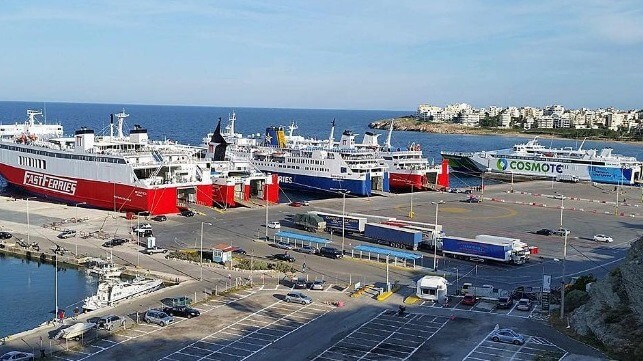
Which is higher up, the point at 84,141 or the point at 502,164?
the point at 84,141

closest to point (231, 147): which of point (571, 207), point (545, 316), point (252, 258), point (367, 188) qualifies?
point (367, 188)

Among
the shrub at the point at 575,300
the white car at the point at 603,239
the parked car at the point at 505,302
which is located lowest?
the parked car at the point at 505,302

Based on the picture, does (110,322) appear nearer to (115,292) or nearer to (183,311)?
(183,311)

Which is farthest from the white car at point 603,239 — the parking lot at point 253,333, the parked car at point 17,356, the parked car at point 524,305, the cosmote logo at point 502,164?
the cosmote logo at point 502,164

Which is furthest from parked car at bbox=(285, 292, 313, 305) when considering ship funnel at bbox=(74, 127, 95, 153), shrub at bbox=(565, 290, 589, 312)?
ship funnel at bbox=(74, 127, 95, 153)

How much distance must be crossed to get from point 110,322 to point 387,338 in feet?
39.4

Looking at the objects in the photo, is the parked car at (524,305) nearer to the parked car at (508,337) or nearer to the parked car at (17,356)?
the parked car at (508,337)

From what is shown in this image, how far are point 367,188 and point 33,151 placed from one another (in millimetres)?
38477

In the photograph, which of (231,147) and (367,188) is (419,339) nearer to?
(367,188)

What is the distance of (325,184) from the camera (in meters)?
85.9

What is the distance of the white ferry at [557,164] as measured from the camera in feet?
341

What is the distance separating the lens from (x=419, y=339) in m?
28.8

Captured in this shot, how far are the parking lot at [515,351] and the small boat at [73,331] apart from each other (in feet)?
51.1

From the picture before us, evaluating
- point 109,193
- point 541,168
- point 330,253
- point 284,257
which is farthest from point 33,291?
point 541,168
